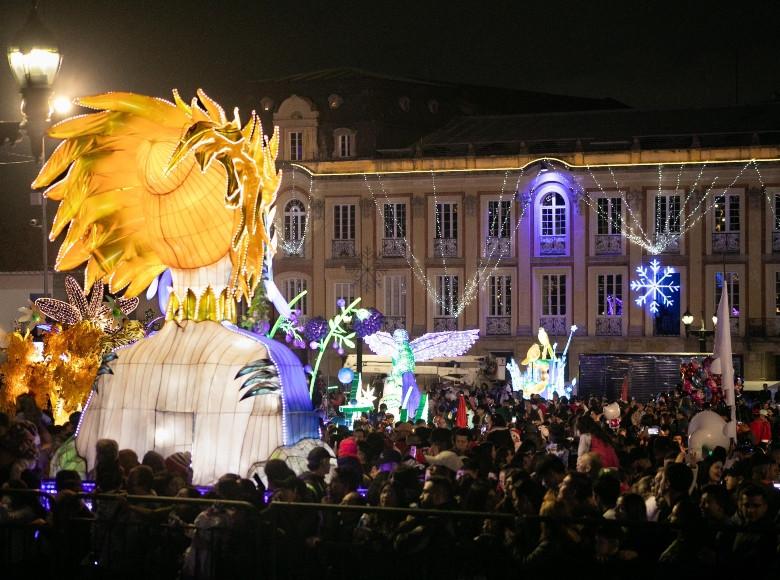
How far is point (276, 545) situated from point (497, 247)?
42.5 meters

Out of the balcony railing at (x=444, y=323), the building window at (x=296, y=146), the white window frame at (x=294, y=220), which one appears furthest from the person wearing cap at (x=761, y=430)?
the building window at (x=296, y=146)

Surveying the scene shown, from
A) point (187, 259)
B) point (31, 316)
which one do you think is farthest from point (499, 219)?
point (187, 259)

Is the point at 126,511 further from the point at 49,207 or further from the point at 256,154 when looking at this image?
the point at 49,207

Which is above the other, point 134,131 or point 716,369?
point 134,131

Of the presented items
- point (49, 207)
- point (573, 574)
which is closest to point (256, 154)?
point (573, 574)

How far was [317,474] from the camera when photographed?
12.5m

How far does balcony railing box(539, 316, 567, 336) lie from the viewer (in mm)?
50781

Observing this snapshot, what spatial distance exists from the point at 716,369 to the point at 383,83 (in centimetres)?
3723

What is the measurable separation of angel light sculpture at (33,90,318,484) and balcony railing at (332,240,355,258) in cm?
3534

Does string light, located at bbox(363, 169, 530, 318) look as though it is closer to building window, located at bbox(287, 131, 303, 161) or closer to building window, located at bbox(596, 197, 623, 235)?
building window, located at bbox(596, 197, 623, 235)

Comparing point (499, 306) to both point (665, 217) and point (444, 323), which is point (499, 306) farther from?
point (665, 217)

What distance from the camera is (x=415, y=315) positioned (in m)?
52.3

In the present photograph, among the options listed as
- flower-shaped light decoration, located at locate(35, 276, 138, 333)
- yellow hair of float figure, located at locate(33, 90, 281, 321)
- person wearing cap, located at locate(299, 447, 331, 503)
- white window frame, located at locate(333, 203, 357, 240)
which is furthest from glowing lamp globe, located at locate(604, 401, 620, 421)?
white window frame, located at locate(333, 203, 357, 240)

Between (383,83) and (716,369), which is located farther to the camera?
(383,83)
